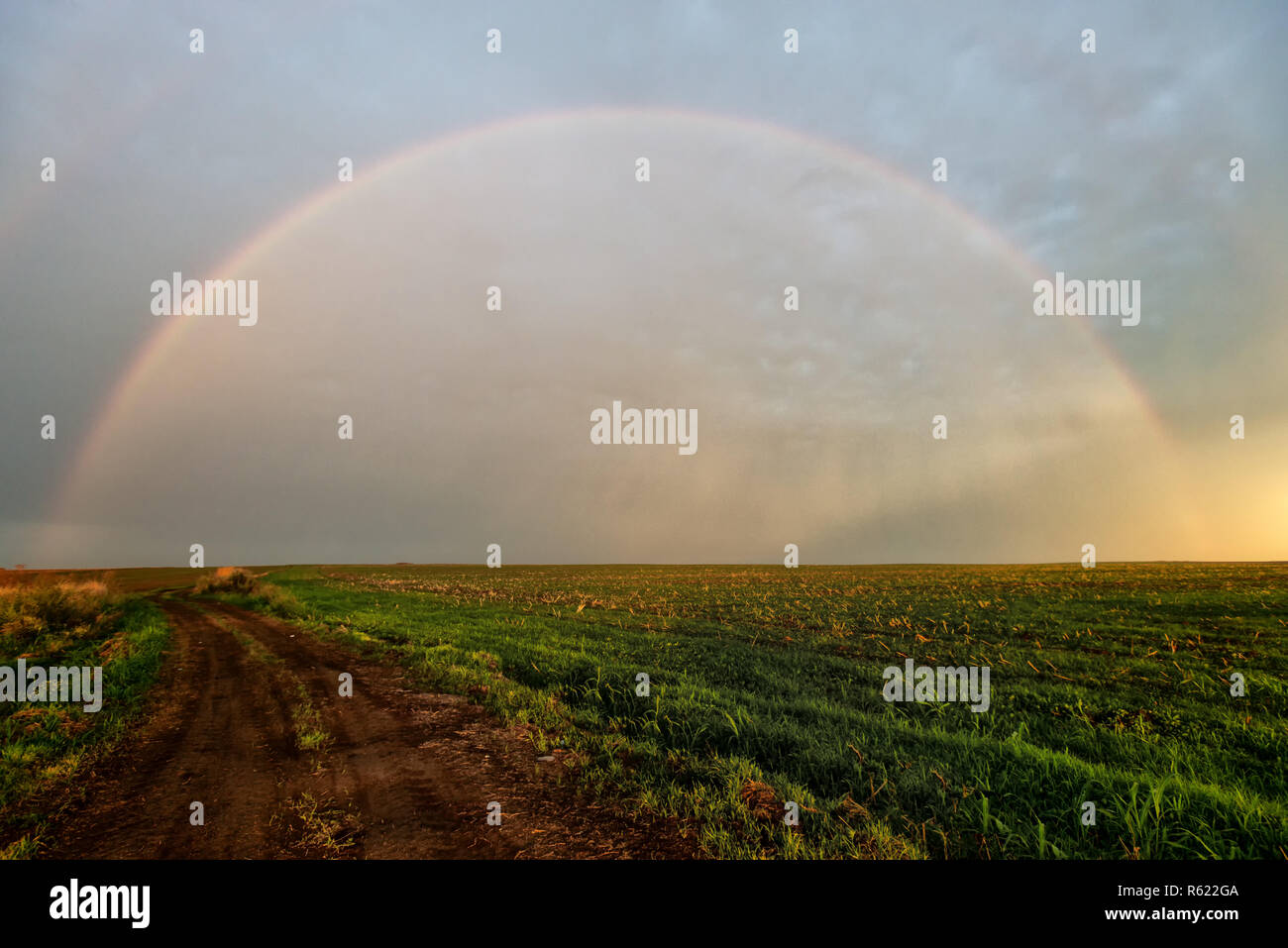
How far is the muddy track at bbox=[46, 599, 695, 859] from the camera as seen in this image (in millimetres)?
5789

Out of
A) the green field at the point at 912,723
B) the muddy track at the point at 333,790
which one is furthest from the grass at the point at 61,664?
the green field at the point at 912,723

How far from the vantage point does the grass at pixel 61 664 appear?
749 centimetres

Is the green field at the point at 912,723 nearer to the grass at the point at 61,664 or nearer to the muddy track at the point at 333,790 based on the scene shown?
the muddy track at the point at 333,790

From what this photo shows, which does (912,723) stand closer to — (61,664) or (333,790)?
(333,790)

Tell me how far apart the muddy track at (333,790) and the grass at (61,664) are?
41 centimetres

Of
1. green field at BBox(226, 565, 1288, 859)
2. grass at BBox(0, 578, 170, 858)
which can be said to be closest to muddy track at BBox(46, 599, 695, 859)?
grass at BBox(0, 578, 170, 858)

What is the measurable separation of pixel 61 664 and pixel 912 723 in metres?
22.0

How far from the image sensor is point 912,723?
9.97 meters

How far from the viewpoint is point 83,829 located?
6.31 m

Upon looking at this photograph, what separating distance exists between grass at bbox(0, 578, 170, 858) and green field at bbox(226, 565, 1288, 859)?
590 cm

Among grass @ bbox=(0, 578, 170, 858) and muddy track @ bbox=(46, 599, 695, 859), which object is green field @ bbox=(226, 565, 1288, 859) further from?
grass @ bbox=(0, 578, 170, 858)

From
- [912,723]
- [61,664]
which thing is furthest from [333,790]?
[61,664]
